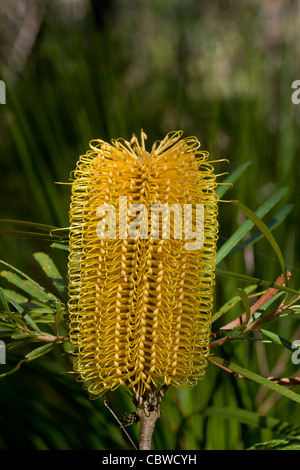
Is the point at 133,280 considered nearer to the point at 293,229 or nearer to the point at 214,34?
the point at 293,229

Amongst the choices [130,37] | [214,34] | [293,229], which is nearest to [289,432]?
[293,229]

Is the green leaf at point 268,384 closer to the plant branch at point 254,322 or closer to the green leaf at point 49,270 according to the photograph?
the plant branch at point 254,322
